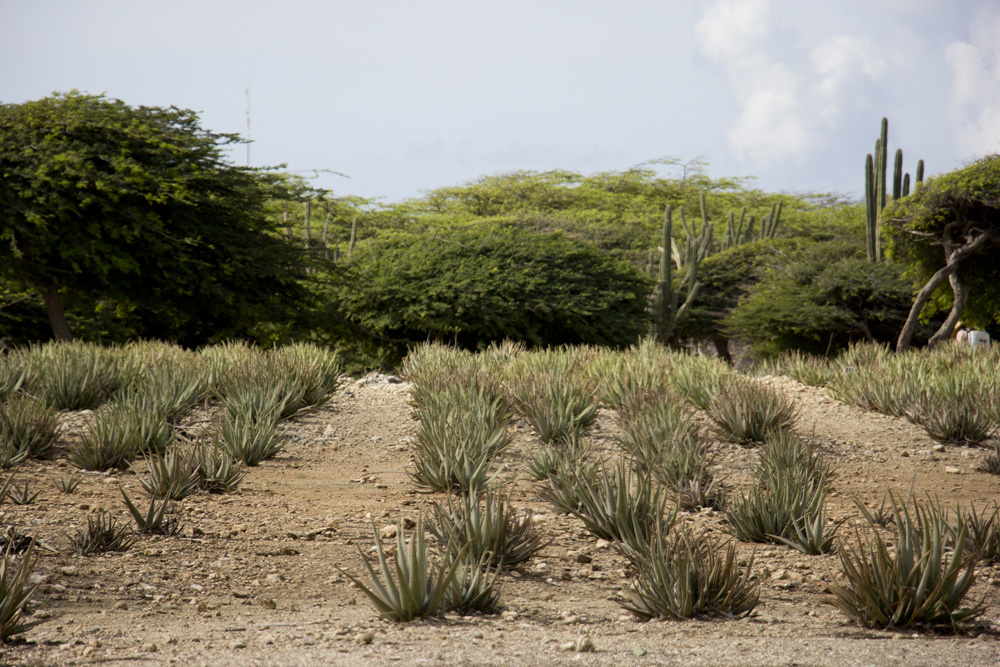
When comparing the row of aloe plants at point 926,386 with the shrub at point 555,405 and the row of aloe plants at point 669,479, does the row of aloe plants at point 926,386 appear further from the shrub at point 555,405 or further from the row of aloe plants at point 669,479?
the shrub at point 555,405

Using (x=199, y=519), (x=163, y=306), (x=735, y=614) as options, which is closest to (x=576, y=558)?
(x=735, y=614)

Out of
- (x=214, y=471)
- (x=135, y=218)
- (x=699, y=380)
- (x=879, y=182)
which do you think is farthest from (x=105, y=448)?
(x=879, y=182)

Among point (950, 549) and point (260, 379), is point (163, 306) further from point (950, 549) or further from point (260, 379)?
point (950, 549)

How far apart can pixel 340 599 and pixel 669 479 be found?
333 centimetres

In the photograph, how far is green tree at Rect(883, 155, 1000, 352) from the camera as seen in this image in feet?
65.2

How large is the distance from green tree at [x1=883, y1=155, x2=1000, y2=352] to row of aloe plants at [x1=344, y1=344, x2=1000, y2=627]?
11.7 metres

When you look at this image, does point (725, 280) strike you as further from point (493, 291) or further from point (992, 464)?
point (992, 464)

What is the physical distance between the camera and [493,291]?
73.1ft

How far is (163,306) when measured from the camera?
18531mm

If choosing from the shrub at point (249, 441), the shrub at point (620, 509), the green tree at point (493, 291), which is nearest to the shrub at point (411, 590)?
the shrub at point (620, 509)

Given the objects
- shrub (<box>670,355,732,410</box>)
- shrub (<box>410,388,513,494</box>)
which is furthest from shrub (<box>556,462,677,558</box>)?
shrub (<box>670,355,732,410</box>)

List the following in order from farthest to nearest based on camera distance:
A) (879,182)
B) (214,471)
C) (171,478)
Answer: (879,182), (214,471), (171,478)

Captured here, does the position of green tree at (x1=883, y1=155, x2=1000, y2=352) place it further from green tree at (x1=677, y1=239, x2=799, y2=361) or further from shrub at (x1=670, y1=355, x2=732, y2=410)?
shrub at (x1=670, y1=355, x2=732, y2=410)

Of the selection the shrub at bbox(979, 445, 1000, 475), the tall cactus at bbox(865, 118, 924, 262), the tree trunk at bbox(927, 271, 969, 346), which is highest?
the tall cactus at bbox(865, 118, 924, 262)
